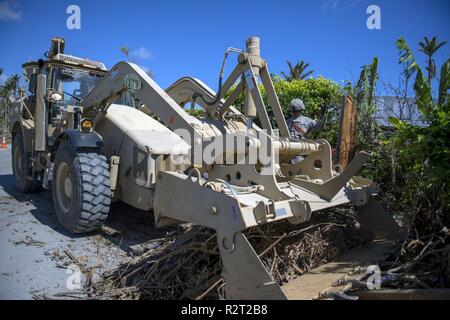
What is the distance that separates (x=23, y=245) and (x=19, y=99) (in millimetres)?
3706

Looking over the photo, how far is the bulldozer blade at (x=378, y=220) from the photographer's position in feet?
13.6

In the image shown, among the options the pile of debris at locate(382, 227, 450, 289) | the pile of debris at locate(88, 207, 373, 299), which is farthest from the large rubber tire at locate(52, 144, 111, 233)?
the pile of debris at locate(382, 227, 450, 289)

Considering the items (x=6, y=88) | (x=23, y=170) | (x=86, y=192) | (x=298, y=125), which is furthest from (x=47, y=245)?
(x=6, y=88)

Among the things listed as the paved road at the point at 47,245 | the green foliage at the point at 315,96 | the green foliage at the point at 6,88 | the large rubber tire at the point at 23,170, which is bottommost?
the paved road at the point at 47,245

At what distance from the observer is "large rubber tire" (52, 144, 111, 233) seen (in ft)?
14.9

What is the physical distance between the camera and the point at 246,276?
279 cm

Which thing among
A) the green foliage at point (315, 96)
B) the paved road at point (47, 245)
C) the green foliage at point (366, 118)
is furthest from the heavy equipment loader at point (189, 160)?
the green foliage at point (315, 96)

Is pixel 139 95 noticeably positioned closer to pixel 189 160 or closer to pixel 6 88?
pixel 189 160

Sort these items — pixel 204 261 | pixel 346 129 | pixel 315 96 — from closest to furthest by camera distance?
pixel 204 261, pixel 346 129, pixel 315 96

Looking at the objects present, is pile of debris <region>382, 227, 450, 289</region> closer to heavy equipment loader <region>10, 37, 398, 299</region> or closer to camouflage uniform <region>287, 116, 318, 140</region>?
heavy equipment loader <region>10, 37, 398, 299</region>

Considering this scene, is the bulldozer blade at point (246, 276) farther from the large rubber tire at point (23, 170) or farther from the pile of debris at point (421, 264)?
the large rubber tire at point (23, 170)

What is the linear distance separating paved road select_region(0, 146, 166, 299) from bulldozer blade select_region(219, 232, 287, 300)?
177cm

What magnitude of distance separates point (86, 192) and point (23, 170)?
3.14 metres

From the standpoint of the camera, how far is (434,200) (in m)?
3.68
